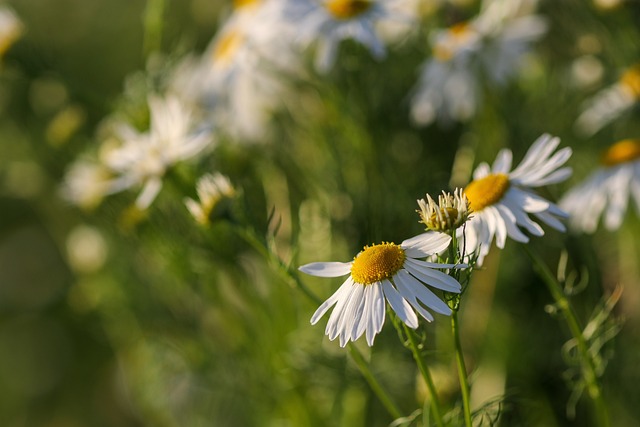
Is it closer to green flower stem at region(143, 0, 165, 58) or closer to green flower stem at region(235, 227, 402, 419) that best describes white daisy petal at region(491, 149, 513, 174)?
green flower stem at region(235, 227, 402, 419)

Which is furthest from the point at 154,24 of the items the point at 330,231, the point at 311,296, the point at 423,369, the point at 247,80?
the point at 423,369

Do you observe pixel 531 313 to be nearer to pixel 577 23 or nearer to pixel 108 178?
pixel 577 23

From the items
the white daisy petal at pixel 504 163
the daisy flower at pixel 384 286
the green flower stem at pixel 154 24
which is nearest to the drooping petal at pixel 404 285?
the daisy flower at pixel 384 286

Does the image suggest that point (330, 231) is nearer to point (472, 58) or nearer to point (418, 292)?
point (472, 58)

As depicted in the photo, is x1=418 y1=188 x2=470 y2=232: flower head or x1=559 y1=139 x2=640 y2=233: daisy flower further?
x1=559 y1=139 x2=640 y2=233: daisy flower

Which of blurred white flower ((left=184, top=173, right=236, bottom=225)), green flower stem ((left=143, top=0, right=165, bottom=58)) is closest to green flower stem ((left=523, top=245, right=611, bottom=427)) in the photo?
blurred white flower ((left=184, top=173, right=236, bottom=225))

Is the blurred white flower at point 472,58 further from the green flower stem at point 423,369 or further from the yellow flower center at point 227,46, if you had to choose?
the green flower stem at point 423,369
